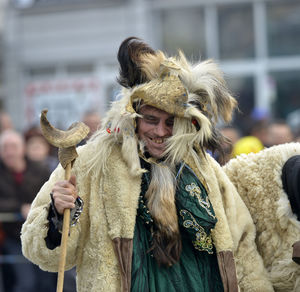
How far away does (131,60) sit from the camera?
3088mm

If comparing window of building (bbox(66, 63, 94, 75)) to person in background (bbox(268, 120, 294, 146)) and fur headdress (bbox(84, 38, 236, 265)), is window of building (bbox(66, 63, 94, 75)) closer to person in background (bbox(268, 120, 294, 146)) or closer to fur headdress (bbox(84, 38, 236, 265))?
person in background (bbox(268, 120, 294, 146))

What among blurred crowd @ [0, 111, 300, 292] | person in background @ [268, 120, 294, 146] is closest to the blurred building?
person in background @ [268, 120, 294, 146]

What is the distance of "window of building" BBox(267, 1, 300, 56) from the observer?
11.8 meters

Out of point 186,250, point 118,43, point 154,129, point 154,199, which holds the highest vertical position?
point 118,43

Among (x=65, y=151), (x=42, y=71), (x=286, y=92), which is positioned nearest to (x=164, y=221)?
(x=65, y=151)

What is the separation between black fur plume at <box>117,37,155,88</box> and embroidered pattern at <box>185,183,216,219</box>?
1.90 ft

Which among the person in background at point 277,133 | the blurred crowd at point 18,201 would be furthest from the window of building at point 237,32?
the blurred crowd at point 18,201

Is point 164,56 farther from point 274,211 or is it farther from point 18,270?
point 18,270

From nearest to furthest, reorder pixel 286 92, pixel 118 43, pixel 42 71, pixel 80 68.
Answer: pixel 286 92, pixel 118 43, pixel 80 68, pixel 42 71

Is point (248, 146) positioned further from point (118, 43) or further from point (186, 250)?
point (118, 43)

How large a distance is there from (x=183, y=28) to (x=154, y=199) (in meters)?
9.55

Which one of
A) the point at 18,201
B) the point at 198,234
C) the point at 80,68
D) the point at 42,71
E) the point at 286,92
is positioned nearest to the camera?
the point at 198,234

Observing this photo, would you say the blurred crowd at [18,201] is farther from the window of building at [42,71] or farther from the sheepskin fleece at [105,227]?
the window of building at [42,71]

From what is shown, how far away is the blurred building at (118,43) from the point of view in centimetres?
1188
